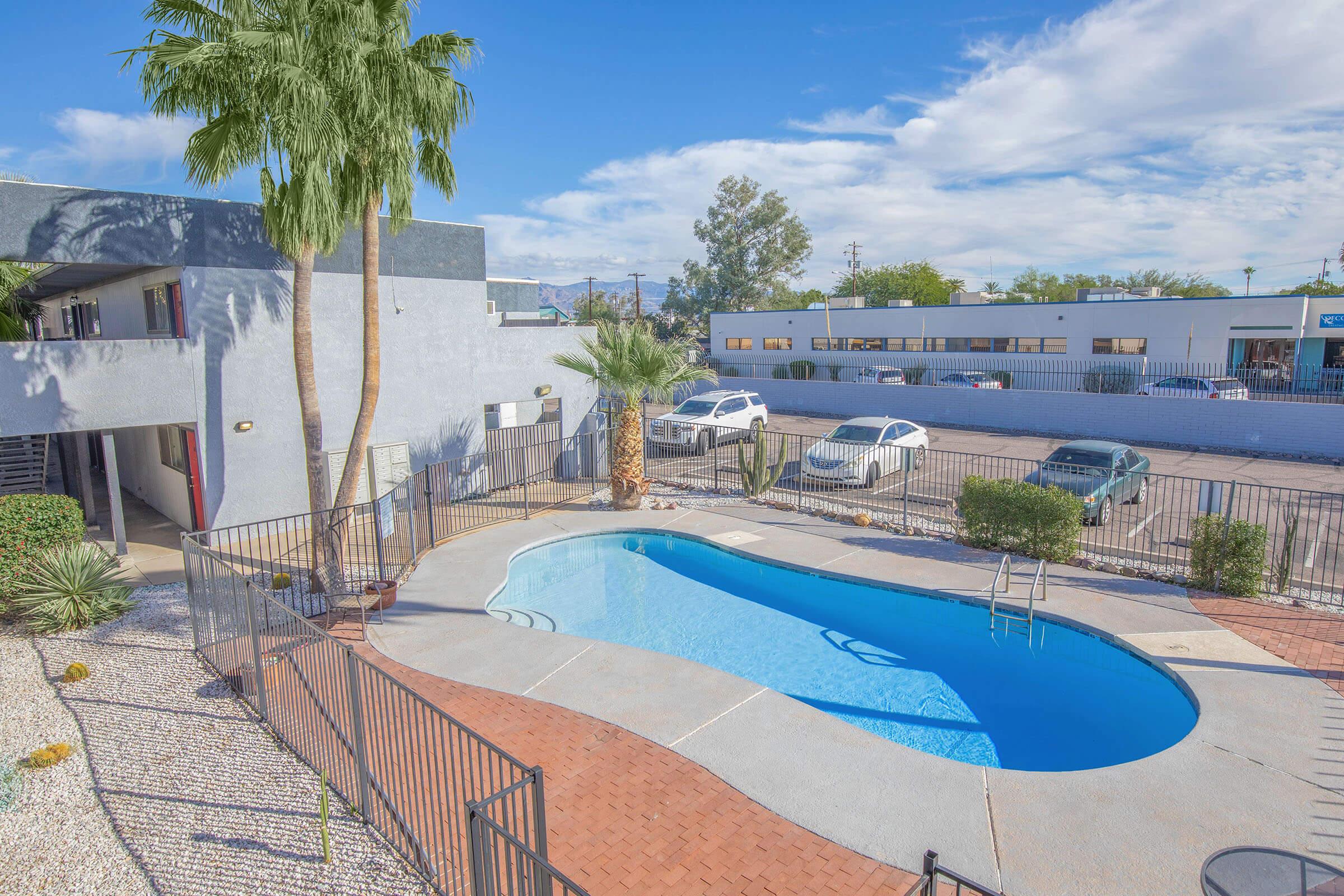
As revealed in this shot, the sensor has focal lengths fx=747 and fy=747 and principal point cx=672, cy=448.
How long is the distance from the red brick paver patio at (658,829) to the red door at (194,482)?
30.4ft

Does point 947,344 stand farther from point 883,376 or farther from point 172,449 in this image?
point 172,449

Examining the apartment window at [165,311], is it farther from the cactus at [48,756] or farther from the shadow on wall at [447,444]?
the cactus at [48,756]

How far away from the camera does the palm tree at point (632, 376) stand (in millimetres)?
15359

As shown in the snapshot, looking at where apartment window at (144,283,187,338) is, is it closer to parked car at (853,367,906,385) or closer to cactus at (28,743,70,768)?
cactus at (28,743,70,768)

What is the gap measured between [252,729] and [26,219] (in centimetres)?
888

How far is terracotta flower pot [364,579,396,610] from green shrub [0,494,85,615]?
4086 millimetres

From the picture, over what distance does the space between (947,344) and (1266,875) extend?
36934 mm

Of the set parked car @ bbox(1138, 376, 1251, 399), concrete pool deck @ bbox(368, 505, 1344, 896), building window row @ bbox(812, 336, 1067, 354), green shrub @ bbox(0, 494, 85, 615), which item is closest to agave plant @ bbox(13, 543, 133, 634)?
green shrub @ bbox(0, 494, 85, 615)

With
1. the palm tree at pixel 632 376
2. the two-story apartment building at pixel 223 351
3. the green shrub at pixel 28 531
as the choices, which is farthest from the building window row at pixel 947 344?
the green shrub at pixel 28 531

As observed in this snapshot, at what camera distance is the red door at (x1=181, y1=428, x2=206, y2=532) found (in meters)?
13.6

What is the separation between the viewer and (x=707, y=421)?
22.8 m

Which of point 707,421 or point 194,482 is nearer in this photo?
point 194,482

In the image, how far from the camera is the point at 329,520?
10.9 m

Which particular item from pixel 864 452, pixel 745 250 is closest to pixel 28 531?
pixel 864 452
